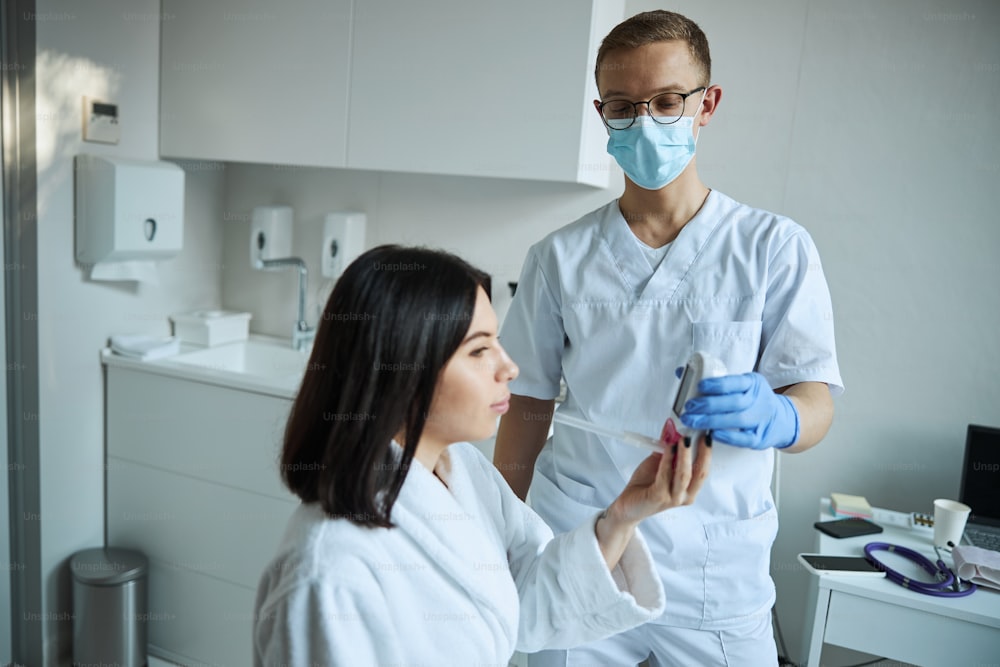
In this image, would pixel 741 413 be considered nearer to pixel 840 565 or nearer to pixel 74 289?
pixel 840 565

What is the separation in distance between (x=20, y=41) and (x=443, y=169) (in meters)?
1.27

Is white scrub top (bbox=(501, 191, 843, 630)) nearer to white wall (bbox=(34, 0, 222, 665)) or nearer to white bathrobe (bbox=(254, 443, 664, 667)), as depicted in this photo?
white bathrobe (bbox=(254, 443, 664, 667))

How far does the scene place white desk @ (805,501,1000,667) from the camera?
63.7 inches

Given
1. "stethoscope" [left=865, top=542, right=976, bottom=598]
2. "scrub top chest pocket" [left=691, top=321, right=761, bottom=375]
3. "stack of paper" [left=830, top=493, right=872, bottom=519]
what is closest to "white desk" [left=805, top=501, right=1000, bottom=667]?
Result: "stethoscope" [left=865, top=542, right=976, bottom=598]

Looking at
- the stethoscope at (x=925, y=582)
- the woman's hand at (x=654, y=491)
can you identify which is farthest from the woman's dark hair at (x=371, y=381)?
the stethoscope at (x=925, y=582)

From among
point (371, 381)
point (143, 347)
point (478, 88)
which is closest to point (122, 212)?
point (143, 347)

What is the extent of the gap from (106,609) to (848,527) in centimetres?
224

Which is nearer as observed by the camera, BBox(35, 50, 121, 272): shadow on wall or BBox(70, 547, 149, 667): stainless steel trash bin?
BBox(35, 50, 121, 272): shadow on wall

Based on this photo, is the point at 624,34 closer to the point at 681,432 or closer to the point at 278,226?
the point at 681,432

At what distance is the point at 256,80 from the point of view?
2500mm

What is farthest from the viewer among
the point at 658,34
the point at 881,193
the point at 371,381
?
the point at 881,193

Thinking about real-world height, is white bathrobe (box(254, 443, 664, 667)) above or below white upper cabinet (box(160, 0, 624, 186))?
below

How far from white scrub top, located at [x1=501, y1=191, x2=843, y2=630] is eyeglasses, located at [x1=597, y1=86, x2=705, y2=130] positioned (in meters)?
0.17

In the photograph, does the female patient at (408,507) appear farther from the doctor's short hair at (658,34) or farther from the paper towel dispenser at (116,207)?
the paper towel dispenser at (116,207)
